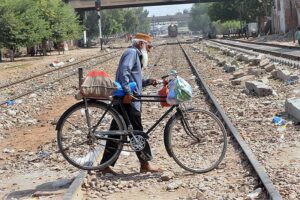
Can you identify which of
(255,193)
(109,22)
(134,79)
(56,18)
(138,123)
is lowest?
(255,193)

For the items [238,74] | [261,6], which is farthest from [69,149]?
[261,6]

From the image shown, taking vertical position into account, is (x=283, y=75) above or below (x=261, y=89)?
above

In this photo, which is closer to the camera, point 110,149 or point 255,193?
point 255,193

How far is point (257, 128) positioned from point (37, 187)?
456cm

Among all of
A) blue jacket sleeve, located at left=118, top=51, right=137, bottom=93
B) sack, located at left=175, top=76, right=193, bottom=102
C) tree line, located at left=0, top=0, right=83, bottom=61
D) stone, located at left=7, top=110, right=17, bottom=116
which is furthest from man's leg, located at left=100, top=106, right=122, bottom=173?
tree line, located at left=0, top=0, right=83, bottom=61

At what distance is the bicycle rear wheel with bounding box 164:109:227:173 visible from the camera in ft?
24.5

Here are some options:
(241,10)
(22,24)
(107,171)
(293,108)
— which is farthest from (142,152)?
(241,10)

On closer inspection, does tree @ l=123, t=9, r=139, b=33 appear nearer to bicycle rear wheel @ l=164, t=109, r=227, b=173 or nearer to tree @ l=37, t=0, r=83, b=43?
tree @ l=37, t=0, r=83, b=43

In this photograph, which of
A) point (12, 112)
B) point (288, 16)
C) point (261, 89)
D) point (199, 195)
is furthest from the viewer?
point (288, 16)

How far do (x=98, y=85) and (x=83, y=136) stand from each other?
3.18ft

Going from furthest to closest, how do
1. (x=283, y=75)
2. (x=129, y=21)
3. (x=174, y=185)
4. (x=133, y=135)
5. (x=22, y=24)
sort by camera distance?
(x=129, y=21) → (x=22, y=24) → (x=283, y=75) → (x=133, y=135) → (x=174, y=185)

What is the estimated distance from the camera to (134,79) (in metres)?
7.35

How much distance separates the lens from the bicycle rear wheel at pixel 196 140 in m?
7.46

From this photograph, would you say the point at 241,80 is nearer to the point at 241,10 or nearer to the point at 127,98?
the point at 127,98
